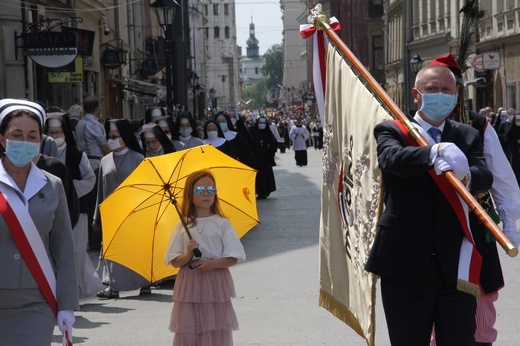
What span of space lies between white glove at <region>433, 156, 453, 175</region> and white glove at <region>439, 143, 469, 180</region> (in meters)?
0.02

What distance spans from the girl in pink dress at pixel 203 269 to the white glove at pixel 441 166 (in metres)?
2.55

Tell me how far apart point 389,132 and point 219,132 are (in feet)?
49.6

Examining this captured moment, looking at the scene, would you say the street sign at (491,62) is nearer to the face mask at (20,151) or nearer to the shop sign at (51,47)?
the shop sign at (51,47)

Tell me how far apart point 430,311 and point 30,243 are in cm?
181

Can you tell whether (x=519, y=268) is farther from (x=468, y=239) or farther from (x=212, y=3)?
(x=212, y=3)

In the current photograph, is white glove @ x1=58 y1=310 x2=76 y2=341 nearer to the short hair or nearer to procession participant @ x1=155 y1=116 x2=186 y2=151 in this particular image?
the short hair

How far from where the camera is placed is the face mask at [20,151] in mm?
5191

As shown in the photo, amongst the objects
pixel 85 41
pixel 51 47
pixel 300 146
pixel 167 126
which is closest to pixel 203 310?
pixel 167 126

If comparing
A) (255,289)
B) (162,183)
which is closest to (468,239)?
(162,183)

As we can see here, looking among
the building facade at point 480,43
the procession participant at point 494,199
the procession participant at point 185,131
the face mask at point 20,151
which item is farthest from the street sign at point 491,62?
the face mask at point 20,151

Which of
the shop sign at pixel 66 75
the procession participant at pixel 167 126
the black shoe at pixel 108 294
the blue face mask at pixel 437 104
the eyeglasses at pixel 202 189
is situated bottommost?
the black shoe at pixel 108 294

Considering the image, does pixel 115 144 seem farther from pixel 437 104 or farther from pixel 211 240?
pixel 437 104

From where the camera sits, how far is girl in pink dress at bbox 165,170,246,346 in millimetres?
7141

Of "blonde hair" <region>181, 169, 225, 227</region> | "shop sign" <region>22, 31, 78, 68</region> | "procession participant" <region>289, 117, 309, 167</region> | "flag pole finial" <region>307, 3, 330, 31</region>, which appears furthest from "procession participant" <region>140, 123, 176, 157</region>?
"procession participant" <region>289, 117, 309, 167</region>
